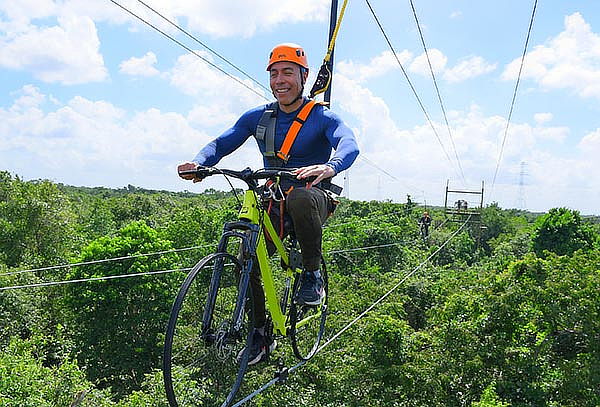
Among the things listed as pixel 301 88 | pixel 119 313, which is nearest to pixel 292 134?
pixel 301 88

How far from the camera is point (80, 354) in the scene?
76.5ft

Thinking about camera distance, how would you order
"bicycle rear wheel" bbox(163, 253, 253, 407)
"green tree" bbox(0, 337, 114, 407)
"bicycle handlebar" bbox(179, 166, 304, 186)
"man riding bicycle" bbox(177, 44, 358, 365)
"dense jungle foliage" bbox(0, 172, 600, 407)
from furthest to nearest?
"green tree" bbox(0, 337, 114, 407), "dense jungle foliage" bbox(0, 172, 600, 407), "man riding bicycle" bbox(177, 44, 358, 365), "bicycle handlebar" bbox(179, 166, 304, 186), "bicycle rear wheel" bbox(163, 253, 253, 407)

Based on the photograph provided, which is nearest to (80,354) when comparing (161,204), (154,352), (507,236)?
(154,352)

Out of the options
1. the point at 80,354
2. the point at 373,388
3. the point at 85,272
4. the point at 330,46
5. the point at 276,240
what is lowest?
the point at 80,354

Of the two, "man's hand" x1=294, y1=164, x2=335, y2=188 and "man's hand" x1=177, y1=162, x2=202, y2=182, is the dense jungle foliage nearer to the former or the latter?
"man's hand" x1=177, y1=162, x2=202, y2=182

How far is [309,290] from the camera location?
3.58 m

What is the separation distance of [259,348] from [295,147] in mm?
1247

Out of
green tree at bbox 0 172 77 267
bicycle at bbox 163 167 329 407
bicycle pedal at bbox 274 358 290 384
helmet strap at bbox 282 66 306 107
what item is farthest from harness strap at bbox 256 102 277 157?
green tree at bbox 0 172 77 267

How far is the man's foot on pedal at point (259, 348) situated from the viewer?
11.1 feet

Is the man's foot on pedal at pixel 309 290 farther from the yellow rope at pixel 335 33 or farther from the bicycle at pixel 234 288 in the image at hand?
the yellow rope at pixel 335 33

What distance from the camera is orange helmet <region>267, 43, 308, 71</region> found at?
11.0 ft

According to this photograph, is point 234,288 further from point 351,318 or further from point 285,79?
point 351,318

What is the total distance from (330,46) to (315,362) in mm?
14687

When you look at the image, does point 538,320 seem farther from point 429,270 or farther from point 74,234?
point 74,234
